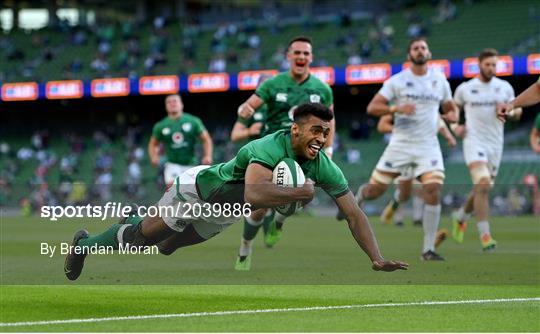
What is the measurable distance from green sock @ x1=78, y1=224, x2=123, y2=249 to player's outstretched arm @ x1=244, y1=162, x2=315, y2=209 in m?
1.40

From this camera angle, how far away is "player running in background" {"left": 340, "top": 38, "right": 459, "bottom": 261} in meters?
13.7

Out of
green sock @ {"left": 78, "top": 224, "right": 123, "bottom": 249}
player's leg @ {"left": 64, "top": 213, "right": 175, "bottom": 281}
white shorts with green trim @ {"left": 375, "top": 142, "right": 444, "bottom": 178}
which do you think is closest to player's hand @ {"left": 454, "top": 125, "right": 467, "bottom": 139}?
white shorts with green trim @ {"left": 375, "top": 142, "right": 444, "bottom": 178}

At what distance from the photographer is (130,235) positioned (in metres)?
8.99

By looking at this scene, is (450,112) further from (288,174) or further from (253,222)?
(288,174)

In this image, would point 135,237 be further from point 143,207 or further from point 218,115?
point 218,115

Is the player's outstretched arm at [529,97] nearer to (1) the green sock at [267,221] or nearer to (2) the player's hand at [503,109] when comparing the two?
(2) the player's hand at [503,109]

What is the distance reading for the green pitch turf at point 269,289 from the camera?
7609 mm

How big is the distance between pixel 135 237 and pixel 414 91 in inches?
242

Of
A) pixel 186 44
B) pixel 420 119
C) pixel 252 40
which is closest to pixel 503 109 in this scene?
Result: pixel 420 119

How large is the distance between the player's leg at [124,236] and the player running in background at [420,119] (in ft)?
17.6

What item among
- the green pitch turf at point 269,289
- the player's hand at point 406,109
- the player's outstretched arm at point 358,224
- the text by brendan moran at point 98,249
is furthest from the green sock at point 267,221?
the player's outstretched arm at point 358,224

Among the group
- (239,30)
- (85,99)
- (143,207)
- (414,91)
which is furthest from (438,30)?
(143,207)

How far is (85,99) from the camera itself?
5556 cm

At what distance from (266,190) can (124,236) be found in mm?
1541
